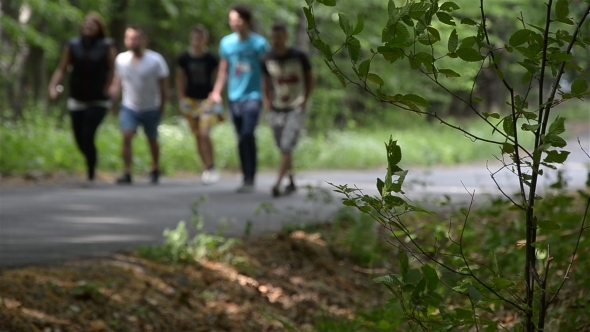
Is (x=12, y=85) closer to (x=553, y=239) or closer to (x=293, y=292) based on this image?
(x=293, y=292)

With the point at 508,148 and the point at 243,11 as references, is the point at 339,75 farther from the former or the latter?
the point at 243,11

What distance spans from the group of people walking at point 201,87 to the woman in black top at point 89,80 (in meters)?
0.01

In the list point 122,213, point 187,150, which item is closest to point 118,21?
point 187,150

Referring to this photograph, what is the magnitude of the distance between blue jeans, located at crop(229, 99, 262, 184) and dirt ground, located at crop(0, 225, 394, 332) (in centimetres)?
404

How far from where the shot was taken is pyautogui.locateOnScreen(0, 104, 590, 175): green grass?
1423 cm

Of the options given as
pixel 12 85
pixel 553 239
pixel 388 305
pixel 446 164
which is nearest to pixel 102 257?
pixel 553 239

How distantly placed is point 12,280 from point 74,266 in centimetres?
Result: 76

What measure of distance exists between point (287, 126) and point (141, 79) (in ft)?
8.69

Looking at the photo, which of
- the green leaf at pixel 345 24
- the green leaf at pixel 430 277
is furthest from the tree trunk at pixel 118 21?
the green leaf at pixel 345 24

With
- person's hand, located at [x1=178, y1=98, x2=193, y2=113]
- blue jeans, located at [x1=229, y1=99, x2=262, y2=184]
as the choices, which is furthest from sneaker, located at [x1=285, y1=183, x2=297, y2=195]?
person's hand, located at [x1=178, y1=98, x2=193, y2=113]

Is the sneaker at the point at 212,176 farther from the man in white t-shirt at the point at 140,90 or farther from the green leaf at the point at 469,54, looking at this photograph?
the green leaf at the point at 469,54

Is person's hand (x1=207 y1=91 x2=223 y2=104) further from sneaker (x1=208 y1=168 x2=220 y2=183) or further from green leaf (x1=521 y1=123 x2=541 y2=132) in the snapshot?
green leaf (x1=521 y1=123 x2=541 y2=132)

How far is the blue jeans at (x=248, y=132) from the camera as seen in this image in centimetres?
1164

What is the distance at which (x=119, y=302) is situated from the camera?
531 cm
